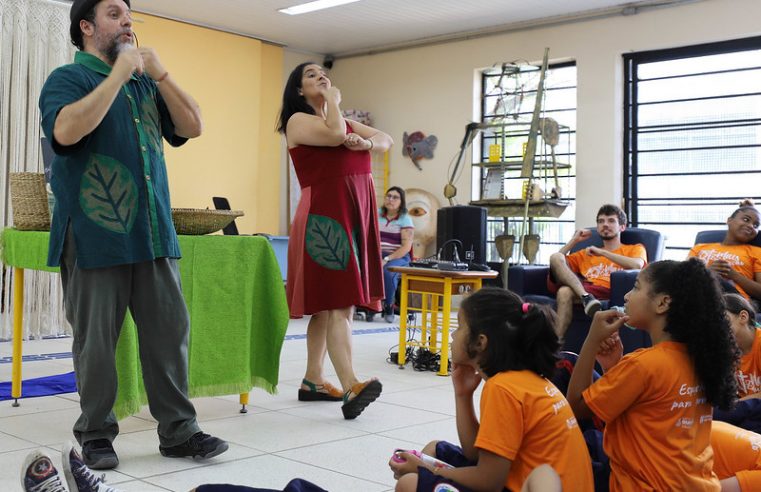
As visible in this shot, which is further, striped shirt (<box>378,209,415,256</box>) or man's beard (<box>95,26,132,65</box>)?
striped shirt (<box>378,209,415,256</box>)

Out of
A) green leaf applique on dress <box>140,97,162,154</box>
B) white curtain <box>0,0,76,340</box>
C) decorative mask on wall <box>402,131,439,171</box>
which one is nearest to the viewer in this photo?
green leaf applique on dress <box>140,97,162,154</box>

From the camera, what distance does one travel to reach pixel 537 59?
8359 mm

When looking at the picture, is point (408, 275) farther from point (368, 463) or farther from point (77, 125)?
point (77, 125)

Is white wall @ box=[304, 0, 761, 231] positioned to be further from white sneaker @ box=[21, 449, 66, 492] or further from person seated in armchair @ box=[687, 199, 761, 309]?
white sneaker @ box=[21, 449, 66, 492]

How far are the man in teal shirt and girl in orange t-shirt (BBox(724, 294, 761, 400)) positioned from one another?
161 cm

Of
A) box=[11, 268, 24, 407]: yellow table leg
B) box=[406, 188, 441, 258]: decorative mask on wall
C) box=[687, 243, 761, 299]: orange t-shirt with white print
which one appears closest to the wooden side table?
box=[687, 243, 761, 299]: orange t-shirt with white print

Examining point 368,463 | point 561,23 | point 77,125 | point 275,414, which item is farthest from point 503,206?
point 77,125

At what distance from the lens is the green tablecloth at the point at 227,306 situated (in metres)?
3.07

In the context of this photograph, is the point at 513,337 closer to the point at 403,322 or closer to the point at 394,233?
the point at 403,322

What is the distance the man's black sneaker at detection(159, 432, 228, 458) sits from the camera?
2.59 metres

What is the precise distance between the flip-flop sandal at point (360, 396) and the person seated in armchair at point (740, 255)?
2323 millimetres

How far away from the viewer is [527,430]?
1.68m

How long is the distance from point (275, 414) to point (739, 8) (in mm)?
5801

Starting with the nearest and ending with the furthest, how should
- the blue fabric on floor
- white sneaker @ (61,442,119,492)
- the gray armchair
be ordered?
white sneaker @ (61,442,119,492)
the blue fabric on floor
the gray armchair
